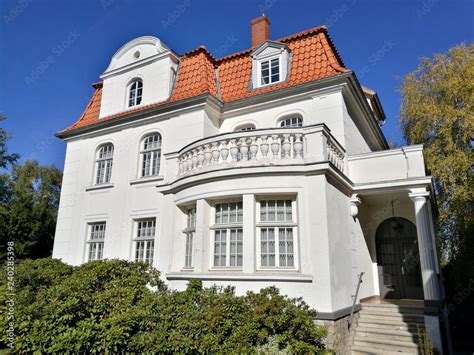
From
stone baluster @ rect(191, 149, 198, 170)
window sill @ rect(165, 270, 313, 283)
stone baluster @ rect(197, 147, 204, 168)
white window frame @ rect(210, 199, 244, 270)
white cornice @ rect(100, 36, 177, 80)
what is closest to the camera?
window sill @ rect(165, 270, 313, 283)

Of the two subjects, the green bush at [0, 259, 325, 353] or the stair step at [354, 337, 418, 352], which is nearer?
the green bush at [0, 259, 325, 353]

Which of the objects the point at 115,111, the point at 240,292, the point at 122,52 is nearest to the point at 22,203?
the point at 115,111

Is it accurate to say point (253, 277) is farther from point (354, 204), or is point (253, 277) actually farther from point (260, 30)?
point (260, 30)

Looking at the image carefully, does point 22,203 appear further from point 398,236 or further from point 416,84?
point 416,84

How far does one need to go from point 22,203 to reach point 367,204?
55.4 ft

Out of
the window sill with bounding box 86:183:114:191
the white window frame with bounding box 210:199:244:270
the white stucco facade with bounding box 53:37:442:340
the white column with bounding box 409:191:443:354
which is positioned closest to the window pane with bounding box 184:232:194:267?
the white stucco facade with bounding box 53:37:442:340

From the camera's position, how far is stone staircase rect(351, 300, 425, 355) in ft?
25.6

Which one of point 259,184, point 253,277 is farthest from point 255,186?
point 253,277

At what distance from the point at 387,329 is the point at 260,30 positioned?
12341 millimetres

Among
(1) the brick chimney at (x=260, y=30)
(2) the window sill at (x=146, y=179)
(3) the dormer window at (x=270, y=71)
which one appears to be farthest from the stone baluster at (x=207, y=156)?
(1) the brick chimney at (x=260, y=30)

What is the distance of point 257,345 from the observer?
6.48 metres

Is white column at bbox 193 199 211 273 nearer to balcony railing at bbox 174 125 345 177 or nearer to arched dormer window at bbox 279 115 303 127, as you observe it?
balcony railing at bbox 174 125 345 177

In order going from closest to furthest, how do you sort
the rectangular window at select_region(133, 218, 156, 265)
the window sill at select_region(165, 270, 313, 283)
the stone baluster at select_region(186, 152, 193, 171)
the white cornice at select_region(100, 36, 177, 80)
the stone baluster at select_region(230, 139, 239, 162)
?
1. the window sill at select_region(165, 270, 313, 283)
2. the stone baluster at select_region(230, 139, 239, 162)
3. the stone baluster at select_region(186, 152, 193, 171)
4. the rectangular window at select_region(133, 218, 156, 265)
5. the white cornice at select_region(100, 36, 177, 80)

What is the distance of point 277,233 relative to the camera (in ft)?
27.0
